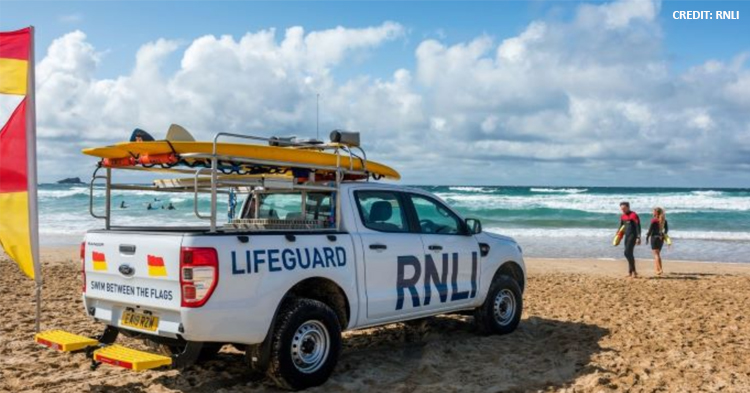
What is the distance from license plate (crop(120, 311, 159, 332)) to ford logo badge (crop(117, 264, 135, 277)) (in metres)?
0.31

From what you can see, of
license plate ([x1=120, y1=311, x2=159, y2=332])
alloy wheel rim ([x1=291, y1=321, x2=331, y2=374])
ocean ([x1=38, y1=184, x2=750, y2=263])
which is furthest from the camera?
ocean ([x1=38, y1=184, x2=750, y2=263])

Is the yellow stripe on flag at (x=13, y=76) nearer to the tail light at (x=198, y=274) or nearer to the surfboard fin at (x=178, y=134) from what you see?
the surfboard fin at (x=178, y=134)

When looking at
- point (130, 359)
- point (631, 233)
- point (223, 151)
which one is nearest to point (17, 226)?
point (130, 359)

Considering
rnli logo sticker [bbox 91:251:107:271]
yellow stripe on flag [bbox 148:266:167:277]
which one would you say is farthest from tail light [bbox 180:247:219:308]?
rnli logo sticker [bbox 91:251:107:271]

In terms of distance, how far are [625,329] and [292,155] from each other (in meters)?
4.87

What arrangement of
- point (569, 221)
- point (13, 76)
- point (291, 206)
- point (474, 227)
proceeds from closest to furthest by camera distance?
point (13, 76)
point (291, 206)
point (474, 227)
point (569, 221)

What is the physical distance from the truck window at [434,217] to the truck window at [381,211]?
10.4 inches

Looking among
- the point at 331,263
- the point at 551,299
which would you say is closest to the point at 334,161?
the point at 331,263

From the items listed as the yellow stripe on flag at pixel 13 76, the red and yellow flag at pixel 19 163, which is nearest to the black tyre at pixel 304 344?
the red and yellow flag at pixel 19 163

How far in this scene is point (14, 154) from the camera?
20.4ft

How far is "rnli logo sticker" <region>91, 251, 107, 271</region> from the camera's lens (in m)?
5.54

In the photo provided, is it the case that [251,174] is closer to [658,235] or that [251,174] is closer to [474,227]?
[474,227]

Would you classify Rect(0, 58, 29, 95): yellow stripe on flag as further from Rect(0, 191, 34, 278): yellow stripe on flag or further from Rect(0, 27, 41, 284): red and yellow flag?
Rect(0, 191, 34, 278): yellow stripe on flag

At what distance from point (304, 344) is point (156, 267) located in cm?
134
